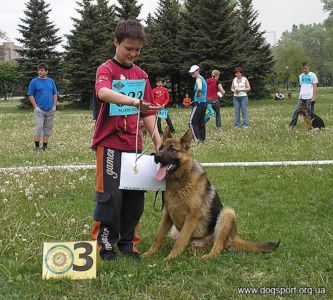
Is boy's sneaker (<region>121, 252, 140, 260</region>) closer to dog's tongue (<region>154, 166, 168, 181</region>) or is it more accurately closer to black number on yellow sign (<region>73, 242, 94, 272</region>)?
black number on yellow sign (<region>73, 242, 94, 272</region>)

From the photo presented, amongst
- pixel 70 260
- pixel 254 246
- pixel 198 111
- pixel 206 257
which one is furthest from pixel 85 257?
pixel 198 111

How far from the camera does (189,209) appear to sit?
477 cm

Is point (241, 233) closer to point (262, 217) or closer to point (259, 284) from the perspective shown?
point (262, 217)

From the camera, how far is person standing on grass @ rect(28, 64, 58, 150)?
1320cm

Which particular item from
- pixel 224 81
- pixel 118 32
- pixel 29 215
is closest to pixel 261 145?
pixel 29 215

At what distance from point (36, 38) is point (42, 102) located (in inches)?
1530

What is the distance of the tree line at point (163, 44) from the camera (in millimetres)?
43031

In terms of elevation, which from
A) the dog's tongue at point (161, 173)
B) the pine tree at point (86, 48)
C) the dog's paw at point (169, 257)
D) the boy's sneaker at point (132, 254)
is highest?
the pine tree at point (86, 48)

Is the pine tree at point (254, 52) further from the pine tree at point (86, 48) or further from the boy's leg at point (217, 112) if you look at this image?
the boy's leg at point (217, 112)

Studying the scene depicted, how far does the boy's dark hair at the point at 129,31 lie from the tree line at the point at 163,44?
37877mm

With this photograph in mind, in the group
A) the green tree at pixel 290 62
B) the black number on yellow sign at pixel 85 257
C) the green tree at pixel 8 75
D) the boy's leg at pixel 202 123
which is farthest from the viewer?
the green tree at pixel 290 62

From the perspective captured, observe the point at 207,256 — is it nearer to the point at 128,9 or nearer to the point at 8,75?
the point at 128,9

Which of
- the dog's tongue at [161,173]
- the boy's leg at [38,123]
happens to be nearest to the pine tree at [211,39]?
the boy's leg at [38,123]

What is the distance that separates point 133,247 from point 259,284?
1578 mm
